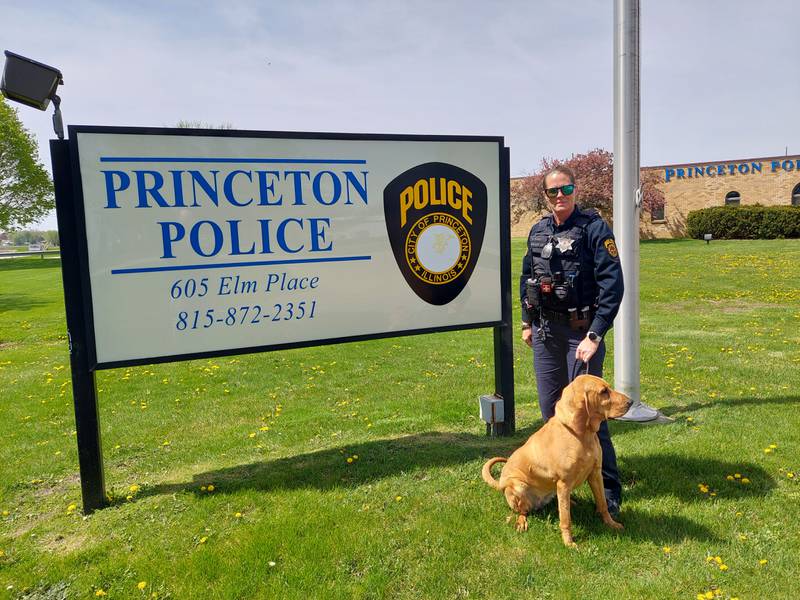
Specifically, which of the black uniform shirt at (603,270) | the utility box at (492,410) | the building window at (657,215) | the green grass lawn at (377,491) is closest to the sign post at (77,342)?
the green grass lawn at (377,491)

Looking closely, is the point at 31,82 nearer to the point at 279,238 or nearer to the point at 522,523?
the point at 279,238

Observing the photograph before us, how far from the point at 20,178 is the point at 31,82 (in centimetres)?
4658

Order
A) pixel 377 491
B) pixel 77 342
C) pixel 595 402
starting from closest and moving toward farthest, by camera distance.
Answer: pixel 595 402 < pixel 77 342 < pixel 377 491

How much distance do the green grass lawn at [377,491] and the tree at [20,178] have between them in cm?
4010

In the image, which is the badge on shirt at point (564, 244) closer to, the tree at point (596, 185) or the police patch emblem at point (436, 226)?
the police patch emblem at point (436, 226)

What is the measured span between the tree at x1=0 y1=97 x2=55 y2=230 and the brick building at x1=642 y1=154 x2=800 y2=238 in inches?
1797

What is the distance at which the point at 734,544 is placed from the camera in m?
3.51

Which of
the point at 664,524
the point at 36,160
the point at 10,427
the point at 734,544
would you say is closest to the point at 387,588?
the point at 664,524

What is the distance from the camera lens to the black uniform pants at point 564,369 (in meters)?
4.00

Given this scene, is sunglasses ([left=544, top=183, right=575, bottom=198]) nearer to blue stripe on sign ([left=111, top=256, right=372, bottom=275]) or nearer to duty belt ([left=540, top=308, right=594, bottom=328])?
duty belt ([left=540, top=308, right=594, bottom=328])

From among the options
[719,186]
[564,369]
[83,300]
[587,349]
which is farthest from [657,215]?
[83,300]

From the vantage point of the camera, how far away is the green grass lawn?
3.36 meters

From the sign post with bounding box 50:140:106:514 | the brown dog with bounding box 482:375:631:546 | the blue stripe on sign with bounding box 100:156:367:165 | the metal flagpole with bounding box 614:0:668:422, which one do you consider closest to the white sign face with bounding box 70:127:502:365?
the blue stripe on sign with bounding box 100:156:367:165

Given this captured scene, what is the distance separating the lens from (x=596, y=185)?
3891cm
